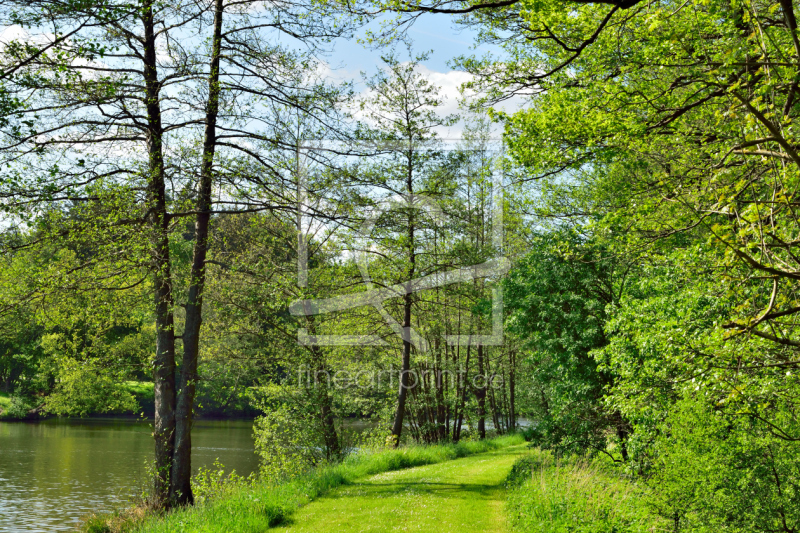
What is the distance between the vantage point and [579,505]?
25.7 ft

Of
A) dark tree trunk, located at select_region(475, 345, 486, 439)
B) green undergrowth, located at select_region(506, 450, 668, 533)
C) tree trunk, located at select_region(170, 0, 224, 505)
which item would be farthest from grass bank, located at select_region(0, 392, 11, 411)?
green undergrowth, located at select_region(506, 450, 668, 533)

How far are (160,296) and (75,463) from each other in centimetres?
1625

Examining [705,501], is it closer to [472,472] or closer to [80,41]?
[472,472]

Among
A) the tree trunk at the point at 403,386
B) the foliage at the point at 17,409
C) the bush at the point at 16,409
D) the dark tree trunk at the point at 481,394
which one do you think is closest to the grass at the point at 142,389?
the foliage at the point at 17,409

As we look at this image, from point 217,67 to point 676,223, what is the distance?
8.87 m

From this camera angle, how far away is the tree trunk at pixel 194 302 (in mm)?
10930

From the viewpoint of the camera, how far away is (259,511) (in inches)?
362

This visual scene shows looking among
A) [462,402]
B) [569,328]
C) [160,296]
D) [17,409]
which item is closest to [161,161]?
[160,296]

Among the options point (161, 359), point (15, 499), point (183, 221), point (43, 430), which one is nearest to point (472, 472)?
point (161, 359)

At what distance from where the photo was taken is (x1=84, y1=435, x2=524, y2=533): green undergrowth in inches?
329

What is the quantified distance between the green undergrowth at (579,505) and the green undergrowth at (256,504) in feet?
12.4

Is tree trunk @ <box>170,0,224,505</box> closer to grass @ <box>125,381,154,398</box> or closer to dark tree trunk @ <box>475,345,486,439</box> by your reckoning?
dark tree trunk @ <box>475,345,486,439</box>

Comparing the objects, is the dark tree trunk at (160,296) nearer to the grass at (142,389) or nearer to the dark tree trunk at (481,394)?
the dark tree trunk at (481,394)

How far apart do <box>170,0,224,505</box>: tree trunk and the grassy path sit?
2.61m
